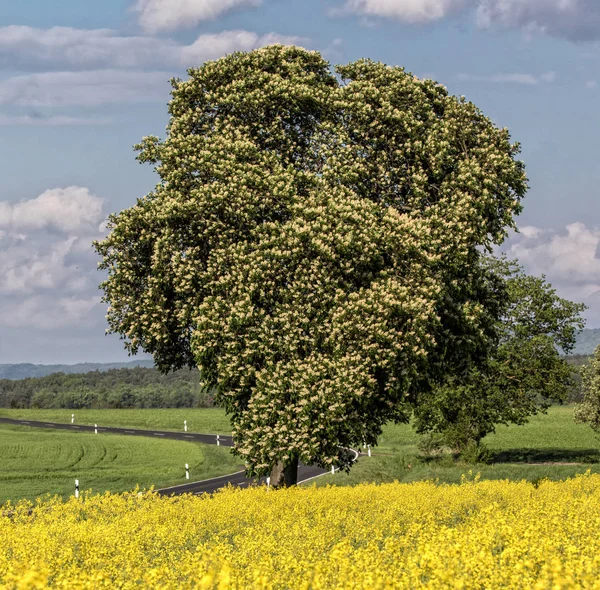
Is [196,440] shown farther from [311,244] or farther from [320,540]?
[320,540]

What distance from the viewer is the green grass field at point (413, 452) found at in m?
41.5

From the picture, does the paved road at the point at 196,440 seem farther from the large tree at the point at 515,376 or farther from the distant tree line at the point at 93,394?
the distant tree line at the point at 93,394

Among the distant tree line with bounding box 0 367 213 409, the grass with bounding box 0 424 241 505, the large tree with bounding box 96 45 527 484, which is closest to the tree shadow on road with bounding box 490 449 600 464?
the grass with bounding box 0 424 241 505

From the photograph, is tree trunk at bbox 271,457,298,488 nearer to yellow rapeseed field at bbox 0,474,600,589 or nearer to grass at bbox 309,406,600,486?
yellow rapeseed field at bbox 0,474,600,589

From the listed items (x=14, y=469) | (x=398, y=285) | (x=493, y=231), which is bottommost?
(x=14, y=469)

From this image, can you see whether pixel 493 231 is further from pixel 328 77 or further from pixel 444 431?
pixel 444 431

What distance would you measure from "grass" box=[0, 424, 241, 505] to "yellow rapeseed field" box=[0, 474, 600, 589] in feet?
80.5

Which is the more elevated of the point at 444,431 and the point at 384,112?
the point at 384,112

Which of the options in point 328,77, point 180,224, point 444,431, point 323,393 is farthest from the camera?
point 444,431

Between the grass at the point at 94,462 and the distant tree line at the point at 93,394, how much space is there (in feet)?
180

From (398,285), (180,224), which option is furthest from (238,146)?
(398,285)

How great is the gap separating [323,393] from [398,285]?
157 inches

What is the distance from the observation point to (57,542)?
588 inches

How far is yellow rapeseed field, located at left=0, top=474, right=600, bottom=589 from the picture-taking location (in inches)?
384
